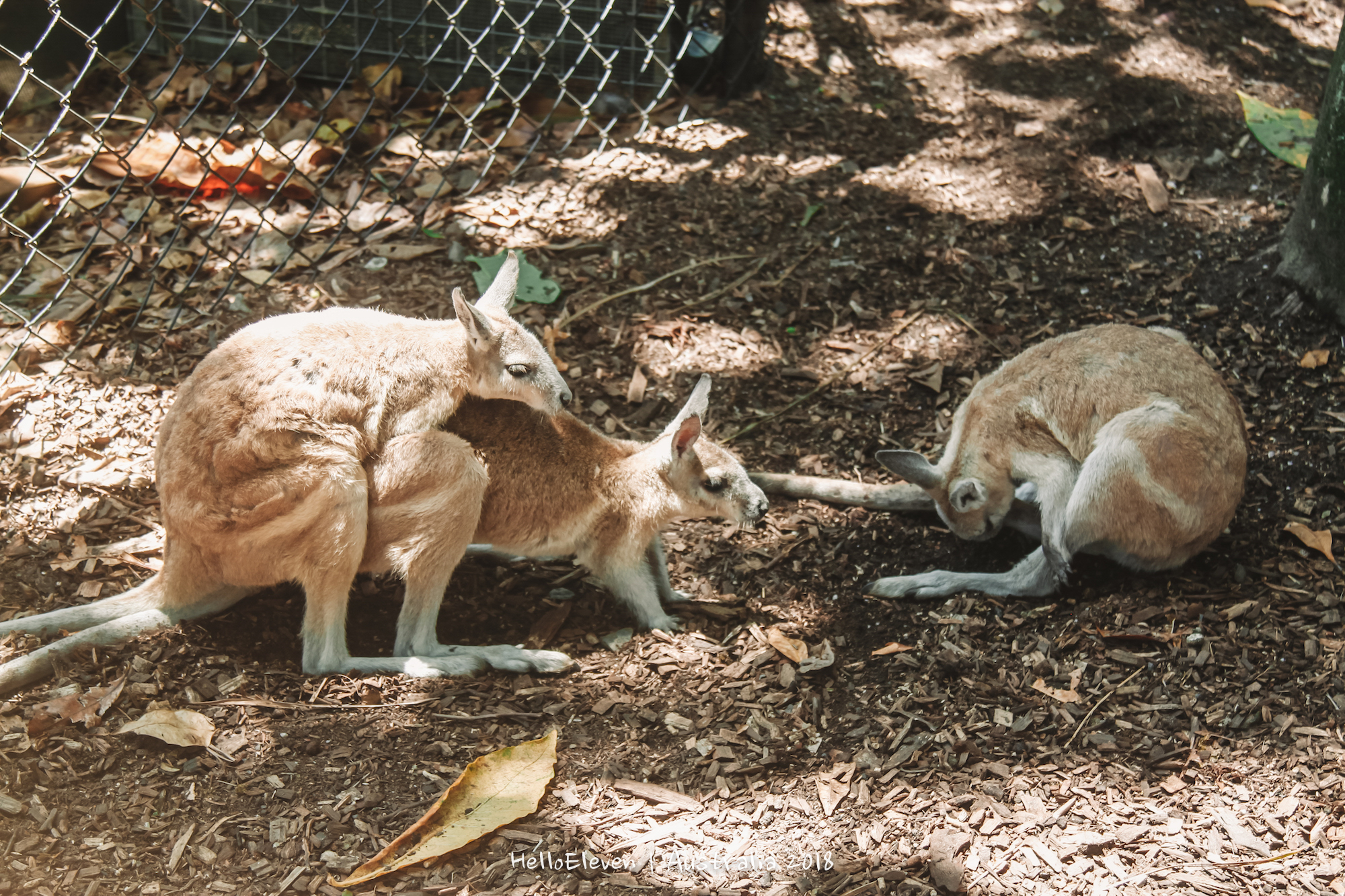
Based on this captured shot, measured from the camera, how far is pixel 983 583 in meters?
4.51

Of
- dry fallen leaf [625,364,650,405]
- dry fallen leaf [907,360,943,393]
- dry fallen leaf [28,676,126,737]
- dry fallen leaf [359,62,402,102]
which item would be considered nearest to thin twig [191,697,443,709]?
dry fallen leaf [28,676,126,737]

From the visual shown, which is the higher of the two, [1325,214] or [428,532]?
[1325,214]

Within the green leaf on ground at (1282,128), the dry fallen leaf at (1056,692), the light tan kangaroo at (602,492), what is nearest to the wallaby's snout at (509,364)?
the light tan kangaroo at (602,492)

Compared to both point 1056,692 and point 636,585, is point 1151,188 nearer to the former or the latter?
point 1056,692

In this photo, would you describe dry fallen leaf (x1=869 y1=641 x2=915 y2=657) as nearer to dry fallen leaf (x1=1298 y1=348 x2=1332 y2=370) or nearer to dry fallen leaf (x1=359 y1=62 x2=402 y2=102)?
dry fallen leaf (x1=1298 y1=348 x2=1332 y2=370)

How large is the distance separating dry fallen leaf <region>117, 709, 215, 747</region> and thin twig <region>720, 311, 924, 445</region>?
2.70m

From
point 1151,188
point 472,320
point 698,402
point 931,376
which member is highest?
point 1151,188

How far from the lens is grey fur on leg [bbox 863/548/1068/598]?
4434mm

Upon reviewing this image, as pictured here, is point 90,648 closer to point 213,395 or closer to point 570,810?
point 213,395

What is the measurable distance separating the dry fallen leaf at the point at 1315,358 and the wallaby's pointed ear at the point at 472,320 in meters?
3.97

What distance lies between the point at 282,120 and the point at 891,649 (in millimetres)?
5253

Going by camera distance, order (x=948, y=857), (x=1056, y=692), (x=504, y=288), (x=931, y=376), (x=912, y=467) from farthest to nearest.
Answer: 1. (x=931, y=376)
2. (x=504, y=288)
3. (x=912, y=467)
4. (x=1056, y=692)
5. (x=948, y=857)

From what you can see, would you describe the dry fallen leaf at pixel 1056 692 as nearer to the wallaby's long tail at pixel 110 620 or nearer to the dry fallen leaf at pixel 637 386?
the dry fallen leaf at pixel 637 386

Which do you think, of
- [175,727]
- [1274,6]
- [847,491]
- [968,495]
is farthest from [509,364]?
[1274,6]
